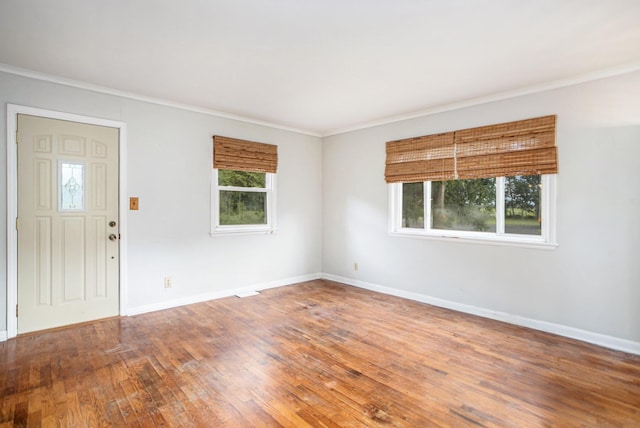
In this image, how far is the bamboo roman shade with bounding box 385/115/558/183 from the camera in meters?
3.36

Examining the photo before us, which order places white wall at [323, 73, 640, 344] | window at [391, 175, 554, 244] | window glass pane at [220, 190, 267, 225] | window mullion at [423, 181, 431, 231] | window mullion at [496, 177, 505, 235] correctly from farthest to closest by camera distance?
window glass pane at [220, 190, 267, 225] < window mullion at [423, 181, 431, 231] < window mullion at [496, 177, 505, 235] < window at [391, 175, 554, 244] < white wall at [323, 73, 640, 344]

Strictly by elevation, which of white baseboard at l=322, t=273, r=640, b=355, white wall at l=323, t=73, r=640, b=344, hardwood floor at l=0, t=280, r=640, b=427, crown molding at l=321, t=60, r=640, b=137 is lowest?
hardwood floor at l=0, t=280, r=640, b=427

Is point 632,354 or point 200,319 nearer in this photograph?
point 632,354

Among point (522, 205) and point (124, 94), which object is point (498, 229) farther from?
point (124, 94)

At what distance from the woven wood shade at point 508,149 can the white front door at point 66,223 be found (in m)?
3.99

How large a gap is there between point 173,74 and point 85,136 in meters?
Answer: 1.22

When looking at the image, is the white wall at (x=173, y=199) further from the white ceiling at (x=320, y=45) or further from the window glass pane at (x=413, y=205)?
the window glass pane at (x=413, y=205)

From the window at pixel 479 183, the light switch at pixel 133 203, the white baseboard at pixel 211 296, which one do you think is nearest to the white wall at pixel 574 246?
the window at pixel 479 183

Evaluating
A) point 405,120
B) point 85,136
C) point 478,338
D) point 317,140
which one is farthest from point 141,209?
point 478,338

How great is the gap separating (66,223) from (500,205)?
15.3ft

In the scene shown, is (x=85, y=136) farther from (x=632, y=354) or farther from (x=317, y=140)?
(x=632, y=354)

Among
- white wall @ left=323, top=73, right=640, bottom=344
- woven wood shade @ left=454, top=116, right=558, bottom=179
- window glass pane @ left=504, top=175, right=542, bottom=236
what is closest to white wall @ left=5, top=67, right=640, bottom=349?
white wall @ left=323, top=73, right=640, bottom=344

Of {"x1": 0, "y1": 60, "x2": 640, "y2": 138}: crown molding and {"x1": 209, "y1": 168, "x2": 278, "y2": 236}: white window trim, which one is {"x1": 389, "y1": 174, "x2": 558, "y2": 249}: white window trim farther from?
{"x1": 209, "y1": 168, "x2": 278, "y2": 236}: white window trim

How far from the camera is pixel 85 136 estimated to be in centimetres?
349
